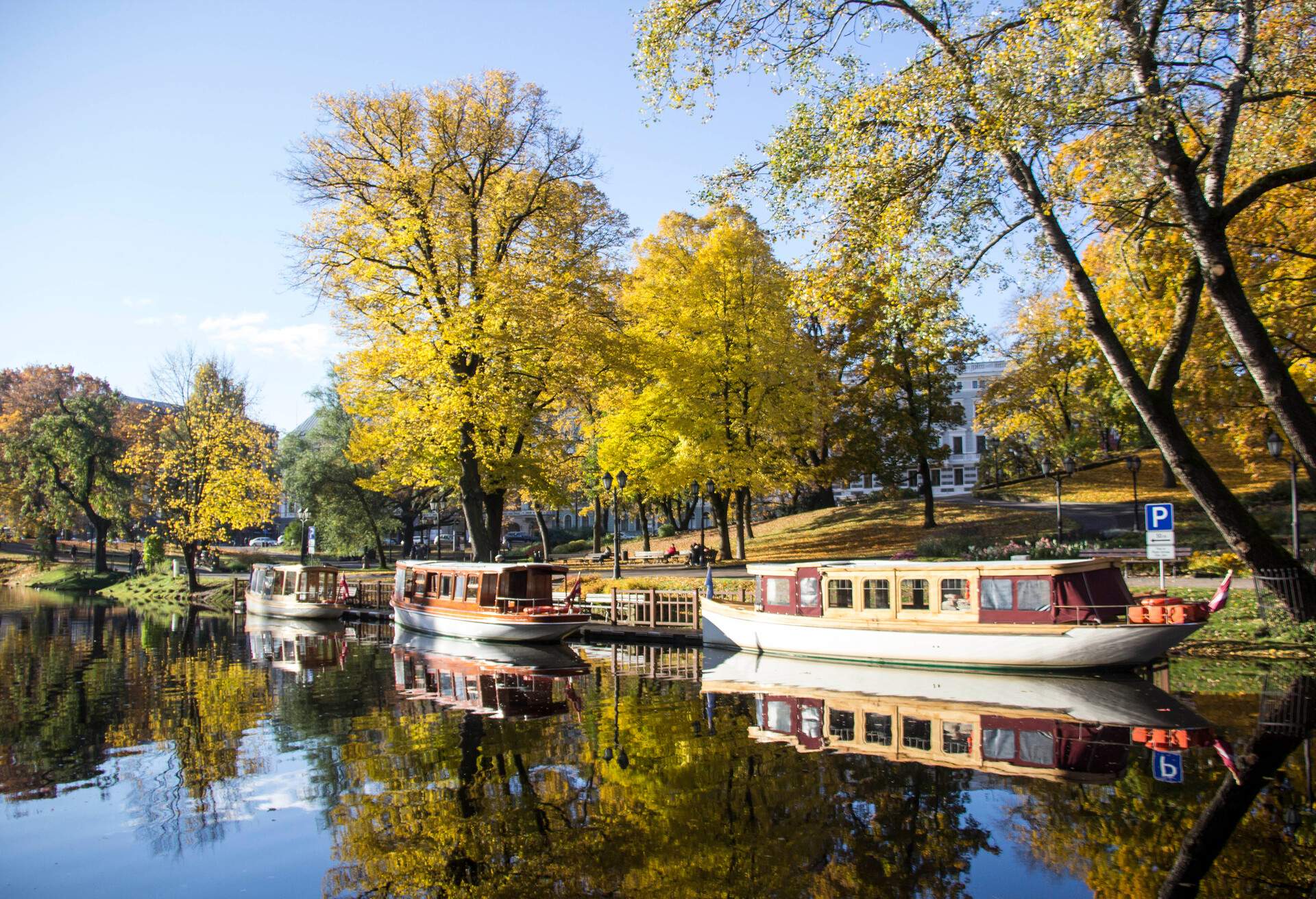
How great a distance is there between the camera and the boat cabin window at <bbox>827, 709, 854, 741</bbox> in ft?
43.3

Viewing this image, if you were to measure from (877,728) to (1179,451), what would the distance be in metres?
10.4

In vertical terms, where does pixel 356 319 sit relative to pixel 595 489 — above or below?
above

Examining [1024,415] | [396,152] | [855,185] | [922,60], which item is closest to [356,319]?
[396,152]

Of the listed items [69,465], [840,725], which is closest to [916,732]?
[840,725]

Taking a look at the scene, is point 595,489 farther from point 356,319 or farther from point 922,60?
point 922,60

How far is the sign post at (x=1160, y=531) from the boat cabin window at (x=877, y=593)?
581 cm

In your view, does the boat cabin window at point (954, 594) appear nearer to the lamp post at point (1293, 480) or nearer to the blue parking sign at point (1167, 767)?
the blue parking sign at point (1167, 767)

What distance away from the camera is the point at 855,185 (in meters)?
18.3

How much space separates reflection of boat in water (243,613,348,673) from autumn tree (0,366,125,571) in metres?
24.8

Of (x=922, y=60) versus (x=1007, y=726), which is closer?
(x=1007, y=726)

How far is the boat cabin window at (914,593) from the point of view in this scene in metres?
19.8

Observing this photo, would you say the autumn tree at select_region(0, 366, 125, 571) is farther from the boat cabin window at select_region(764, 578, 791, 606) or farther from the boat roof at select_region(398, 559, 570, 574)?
the boat cabin window at select_region(764, 578, 791, 606)

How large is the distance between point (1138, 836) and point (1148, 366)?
28865mm

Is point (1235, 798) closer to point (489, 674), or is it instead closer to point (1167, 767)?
point (1167, 767)
